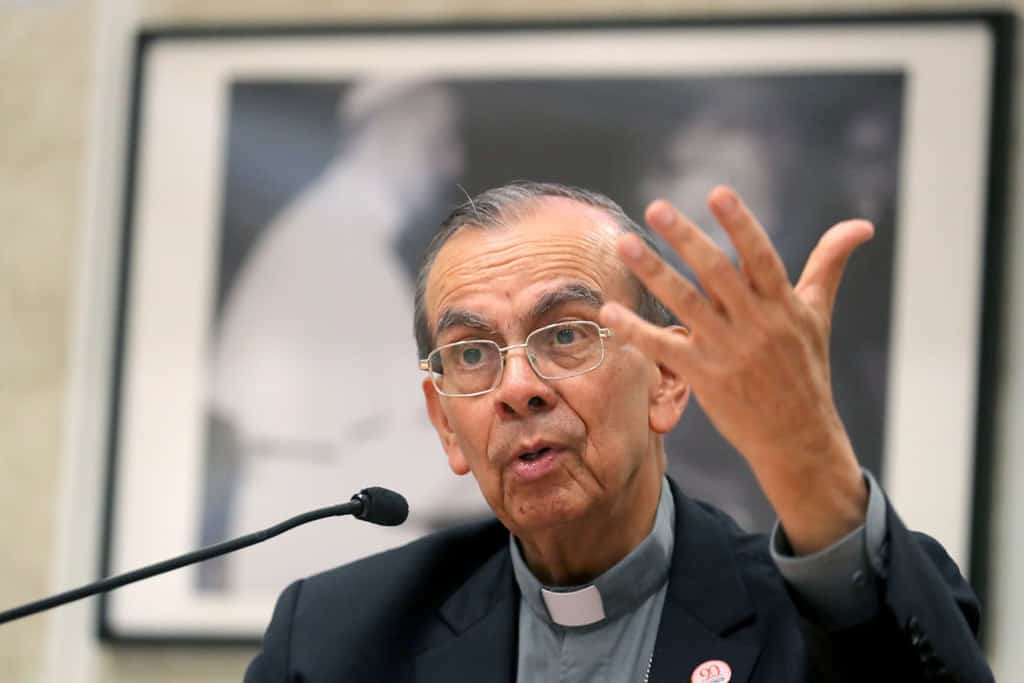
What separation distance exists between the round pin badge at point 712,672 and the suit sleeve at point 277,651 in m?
0.71

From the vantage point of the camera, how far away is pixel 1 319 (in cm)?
368

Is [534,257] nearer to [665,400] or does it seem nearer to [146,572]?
[665,400]

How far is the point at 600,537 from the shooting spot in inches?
88.8

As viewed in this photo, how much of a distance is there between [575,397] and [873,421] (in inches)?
55.8

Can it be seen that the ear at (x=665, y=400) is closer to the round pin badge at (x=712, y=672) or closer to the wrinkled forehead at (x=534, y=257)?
the wrinkled forehead at (x=534, y=257)

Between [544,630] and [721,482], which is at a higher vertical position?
[721,482]

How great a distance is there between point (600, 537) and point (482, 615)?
26 centimetres

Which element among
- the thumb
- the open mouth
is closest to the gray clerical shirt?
the open mouth

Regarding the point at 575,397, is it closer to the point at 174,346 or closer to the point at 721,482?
the point at 721,482

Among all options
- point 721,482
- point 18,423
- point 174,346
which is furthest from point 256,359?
point 721,482

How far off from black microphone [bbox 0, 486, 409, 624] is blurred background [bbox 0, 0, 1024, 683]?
136 cm

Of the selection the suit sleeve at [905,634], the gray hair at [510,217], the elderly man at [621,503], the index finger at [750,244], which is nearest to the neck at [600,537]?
the elderly man at [621,503]

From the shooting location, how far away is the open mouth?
2076 millimetres

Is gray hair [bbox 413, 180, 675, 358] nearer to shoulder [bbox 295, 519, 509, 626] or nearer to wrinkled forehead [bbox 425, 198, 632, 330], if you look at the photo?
wrinkled forehead [bbox 425, 198, 632, 330]
